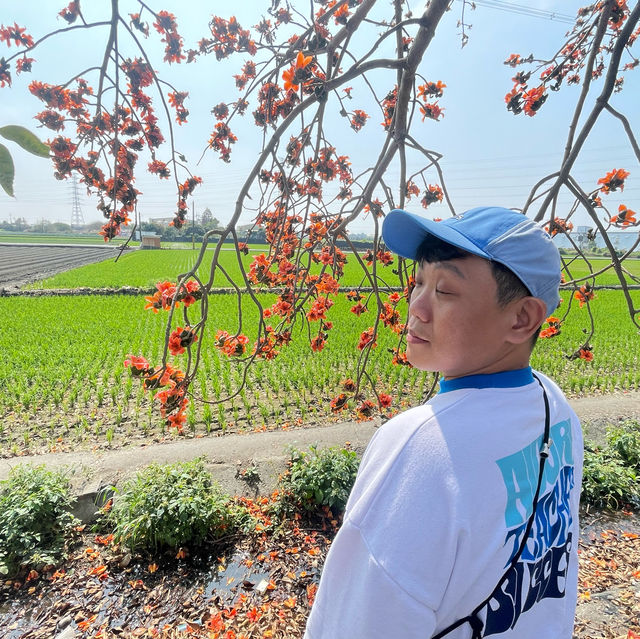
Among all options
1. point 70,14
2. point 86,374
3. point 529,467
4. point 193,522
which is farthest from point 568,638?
point 86,374

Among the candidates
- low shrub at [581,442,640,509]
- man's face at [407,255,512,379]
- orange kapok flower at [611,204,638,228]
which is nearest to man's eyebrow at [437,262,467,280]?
man's face at [407,255,512,379]

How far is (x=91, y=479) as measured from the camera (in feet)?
10.5

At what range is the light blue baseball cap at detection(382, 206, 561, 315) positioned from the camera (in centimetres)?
73

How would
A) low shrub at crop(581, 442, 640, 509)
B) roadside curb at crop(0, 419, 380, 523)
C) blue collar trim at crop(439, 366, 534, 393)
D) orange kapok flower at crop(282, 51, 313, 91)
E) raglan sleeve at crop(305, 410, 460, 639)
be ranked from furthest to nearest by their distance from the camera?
low shrub at crop(581, 442, 640, 509) → roadside curb at crop(0, 419, 380, 523) → orange kapok flower at crop(282, 51, 313, 91) → blue collar trim at crop(439, 366, 534, 393) → raglan sleeve at crop(305, 410, 460, 639)

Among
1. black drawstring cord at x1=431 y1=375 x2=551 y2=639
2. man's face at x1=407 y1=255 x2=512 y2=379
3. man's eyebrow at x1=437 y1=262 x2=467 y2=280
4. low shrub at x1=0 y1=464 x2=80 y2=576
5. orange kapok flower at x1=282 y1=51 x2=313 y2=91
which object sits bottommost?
low shrub at x1=0 y1=464 x2=80 y2=576

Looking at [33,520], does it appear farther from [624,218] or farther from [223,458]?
[624,218]

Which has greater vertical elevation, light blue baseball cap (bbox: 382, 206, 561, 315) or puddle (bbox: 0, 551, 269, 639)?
light blue baseball cap (bbox: 382, 206, 561, 315)

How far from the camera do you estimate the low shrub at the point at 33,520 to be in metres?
2.44

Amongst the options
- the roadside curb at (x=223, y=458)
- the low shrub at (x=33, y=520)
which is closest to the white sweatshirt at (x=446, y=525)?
the low shrub at (x=33, y=520)

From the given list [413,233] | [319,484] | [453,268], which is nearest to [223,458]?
[319,484]

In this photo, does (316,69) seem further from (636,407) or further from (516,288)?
(636,407)

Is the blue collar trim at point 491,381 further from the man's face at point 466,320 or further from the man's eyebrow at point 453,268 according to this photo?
the man's eyebrow at point 453,268

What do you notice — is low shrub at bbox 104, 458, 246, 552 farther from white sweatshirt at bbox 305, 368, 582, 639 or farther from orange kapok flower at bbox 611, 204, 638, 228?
orange kapok flower at bbox 611, 204, 638, 228

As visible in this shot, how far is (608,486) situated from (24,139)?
421cm
